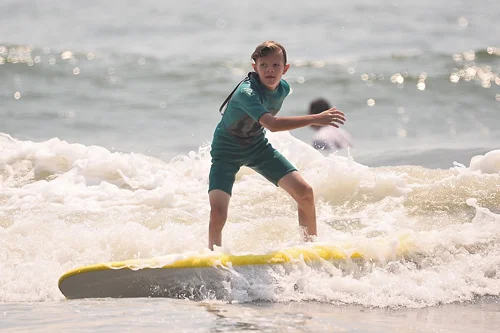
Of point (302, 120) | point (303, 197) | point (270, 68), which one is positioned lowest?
point (303, 197)

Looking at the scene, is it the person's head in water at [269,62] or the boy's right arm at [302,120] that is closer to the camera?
the boy's right arm at [302,120]

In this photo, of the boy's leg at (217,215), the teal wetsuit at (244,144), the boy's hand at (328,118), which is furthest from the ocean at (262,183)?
the boy's hand at (328,118)

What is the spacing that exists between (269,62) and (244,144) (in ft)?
2.06

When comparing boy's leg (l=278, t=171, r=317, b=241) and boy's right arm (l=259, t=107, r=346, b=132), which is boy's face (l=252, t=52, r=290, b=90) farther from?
boy's leg (l=278, t=171, r=317, b=241)

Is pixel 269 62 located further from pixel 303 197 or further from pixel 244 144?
pixel 303 197

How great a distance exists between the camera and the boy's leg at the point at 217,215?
5.89 metres

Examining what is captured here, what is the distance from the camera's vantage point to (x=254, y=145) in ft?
20.0

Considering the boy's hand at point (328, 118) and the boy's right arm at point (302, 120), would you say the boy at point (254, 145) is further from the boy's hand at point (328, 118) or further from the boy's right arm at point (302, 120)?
the boy's hand at point (328, 118)

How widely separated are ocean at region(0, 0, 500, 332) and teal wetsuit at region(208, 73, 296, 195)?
576mm

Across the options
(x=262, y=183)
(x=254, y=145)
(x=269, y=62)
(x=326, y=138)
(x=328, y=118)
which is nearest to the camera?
(x=328, y=118)

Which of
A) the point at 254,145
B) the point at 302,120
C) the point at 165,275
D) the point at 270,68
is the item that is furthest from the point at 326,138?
the point at 165,275

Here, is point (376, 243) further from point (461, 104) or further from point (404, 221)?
point (461, 104)

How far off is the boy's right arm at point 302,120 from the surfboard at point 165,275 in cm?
86

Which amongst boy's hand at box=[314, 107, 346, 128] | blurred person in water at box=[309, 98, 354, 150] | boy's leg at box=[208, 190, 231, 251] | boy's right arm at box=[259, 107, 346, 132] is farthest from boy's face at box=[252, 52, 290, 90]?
blurred person in water at box=[309, 98, 354, 150]
